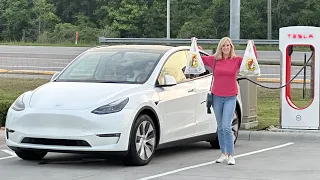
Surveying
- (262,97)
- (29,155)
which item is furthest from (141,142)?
(262,97)

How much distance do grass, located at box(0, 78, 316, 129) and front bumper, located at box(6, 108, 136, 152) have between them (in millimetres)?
4535

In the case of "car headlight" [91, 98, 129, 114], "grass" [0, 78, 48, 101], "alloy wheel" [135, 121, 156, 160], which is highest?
"car headlight" [91, 98, 129, 114]

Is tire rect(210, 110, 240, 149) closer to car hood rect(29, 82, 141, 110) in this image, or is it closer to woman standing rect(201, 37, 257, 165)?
woman standing rect(201, 37, 257, 165)

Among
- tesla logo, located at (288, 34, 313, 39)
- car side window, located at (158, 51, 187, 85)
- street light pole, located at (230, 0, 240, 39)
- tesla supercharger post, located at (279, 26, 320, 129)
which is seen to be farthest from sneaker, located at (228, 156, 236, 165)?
street light pole, located at (230, 0, 240, 39)

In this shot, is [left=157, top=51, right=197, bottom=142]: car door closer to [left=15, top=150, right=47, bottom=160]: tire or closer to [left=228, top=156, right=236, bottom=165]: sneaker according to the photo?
[left=228, top=156, right=236, bottom=165]: sneaker

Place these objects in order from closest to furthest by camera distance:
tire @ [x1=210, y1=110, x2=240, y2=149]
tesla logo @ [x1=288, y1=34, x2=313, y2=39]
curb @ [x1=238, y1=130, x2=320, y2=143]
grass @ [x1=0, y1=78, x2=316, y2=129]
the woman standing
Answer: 1. the woman standing
2. tire @ [x1=210, y1=110, x2=240, y2=149]
3. curb @ [x1=238, y1=130, x2=320, y2=143]
4. tesla logo @ [x1=288, y1=34, x2=313, y2=39]
5. grass @ [x1=0, y1=78, x2=316, y2=129]

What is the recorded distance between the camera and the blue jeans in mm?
9031

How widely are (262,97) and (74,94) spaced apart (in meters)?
9.12

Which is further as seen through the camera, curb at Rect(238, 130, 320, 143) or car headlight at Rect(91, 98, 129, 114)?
curb at Rect(238, 130, 320, 143)

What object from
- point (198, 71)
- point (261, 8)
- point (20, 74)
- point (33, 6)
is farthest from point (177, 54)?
point (33, 6)

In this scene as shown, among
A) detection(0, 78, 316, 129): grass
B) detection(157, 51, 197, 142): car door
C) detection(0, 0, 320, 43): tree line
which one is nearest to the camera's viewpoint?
detection(157, 51, 197, 142): car door

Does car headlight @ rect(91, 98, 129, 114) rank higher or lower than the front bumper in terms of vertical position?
higher

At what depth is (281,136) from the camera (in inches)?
460

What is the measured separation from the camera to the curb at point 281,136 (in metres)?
11.5
